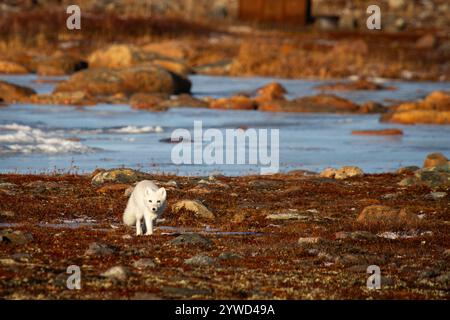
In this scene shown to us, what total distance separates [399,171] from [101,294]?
59.5 ft

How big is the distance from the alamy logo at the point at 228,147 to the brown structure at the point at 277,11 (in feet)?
186

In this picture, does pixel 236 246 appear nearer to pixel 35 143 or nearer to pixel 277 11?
pixel 35 143

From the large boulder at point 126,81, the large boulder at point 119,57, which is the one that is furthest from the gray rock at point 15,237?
the large boulder at point 119,57

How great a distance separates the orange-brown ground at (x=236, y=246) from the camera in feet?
47.3

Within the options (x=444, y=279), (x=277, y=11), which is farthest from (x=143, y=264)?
(x=277, y=11)

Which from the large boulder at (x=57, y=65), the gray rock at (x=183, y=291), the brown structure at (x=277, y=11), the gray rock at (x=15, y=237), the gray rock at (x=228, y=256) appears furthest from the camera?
the brown structure at (x=277, y=11)

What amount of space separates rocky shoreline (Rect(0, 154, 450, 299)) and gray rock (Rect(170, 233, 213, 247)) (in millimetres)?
22

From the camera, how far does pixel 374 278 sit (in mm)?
15281

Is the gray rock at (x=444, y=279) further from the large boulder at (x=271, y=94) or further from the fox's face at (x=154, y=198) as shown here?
the large boulder at (x=271, y=94)

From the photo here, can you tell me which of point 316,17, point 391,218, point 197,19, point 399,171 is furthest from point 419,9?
point 391,218

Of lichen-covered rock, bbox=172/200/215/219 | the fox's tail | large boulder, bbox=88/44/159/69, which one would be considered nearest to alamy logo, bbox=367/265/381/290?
the fox's tail
